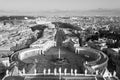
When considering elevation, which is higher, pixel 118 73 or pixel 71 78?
pixel 71 78

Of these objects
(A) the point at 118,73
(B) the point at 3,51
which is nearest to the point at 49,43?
(B) the point at 3,51

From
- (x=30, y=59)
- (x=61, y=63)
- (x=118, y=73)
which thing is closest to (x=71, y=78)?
(x=118, y=73)

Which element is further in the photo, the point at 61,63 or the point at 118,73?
the point at 61,63

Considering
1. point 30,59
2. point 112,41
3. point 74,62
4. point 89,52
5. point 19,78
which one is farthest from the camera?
point 112,41

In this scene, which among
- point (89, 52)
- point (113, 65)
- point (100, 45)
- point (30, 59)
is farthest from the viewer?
point (100, 45)

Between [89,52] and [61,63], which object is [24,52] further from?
[89,52]

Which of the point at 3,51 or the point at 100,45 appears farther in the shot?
the point at 100,45

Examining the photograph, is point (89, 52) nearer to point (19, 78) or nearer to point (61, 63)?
point (61, 63)

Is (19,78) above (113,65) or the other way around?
above

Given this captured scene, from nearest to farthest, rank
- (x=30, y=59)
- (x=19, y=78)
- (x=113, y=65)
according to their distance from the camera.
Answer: (x=19, y=78) < (x=113, y=65) < (x=30, y=59)
